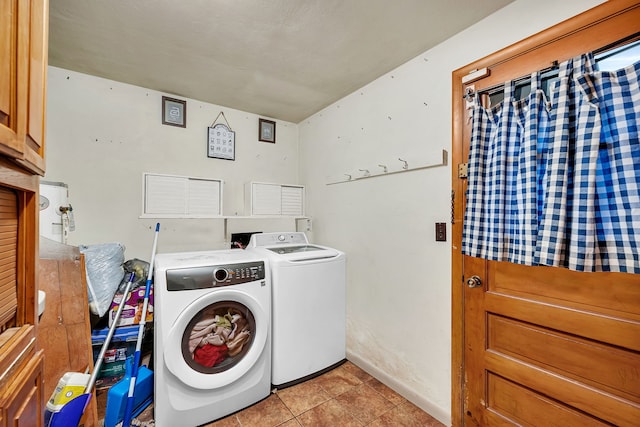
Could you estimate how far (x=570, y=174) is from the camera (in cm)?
113

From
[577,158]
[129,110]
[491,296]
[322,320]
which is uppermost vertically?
[129,110]

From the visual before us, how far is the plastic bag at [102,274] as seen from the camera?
1.75 m

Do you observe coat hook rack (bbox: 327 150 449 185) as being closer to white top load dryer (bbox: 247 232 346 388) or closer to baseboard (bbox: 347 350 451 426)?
white top load dryer (bbox: 247 232 346 388)

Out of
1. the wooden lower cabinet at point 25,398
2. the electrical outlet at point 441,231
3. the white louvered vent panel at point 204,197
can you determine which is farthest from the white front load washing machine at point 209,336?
the electrical outlet at point 441,231

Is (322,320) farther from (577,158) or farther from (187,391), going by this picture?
(577,158)

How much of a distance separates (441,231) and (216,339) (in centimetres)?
157

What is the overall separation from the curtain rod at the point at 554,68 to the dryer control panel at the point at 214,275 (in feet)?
5.44

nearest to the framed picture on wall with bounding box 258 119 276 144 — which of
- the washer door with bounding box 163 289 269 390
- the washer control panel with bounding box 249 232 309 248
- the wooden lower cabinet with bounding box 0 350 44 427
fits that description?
the washer control panel with bounding box 249 232 309 248

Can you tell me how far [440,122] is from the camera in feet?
5.67

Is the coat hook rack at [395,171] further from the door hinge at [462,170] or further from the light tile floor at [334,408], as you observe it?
the light tile floor at [334,408]

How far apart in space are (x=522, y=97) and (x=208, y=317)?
7.00ft

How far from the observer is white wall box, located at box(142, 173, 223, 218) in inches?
86.5

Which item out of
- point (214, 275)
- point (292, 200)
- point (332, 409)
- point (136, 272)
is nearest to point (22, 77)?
point (214, 275)

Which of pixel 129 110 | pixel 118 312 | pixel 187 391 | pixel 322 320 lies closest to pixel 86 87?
pixel 129 110
